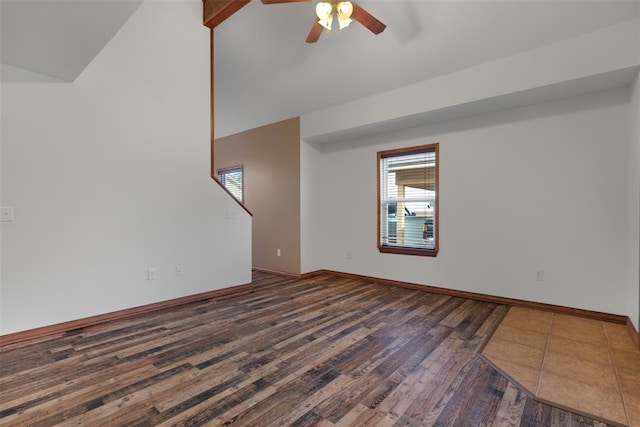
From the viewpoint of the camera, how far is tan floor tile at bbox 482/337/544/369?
2.30 m

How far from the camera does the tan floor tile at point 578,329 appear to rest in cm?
273

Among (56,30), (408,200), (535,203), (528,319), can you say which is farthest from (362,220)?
(56,30)

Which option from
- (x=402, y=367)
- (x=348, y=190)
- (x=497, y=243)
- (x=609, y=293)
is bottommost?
(x=402, y=367)

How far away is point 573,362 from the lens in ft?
7.51

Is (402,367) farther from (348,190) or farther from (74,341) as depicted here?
(348,190)

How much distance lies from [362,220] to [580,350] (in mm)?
3140

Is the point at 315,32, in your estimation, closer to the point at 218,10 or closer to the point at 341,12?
the point at 341,12

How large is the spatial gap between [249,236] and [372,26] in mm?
3067

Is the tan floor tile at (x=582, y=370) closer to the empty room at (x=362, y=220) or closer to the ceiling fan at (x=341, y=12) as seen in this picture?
the empty room at (x=362, y=220)

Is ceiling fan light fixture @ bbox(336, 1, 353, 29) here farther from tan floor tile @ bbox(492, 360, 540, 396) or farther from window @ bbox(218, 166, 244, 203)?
window @ bbox(218, 166, 244, 203)

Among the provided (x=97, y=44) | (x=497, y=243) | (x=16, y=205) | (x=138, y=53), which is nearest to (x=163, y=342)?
(x=16, y=205)

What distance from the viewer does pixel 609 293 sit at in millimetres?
3160

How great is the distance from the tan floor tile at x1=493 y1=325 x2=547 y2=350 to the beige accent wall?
10.4ft

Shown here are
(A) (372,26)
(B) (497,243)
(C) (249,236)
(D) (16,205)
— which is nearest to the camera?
(D) (16,205)
